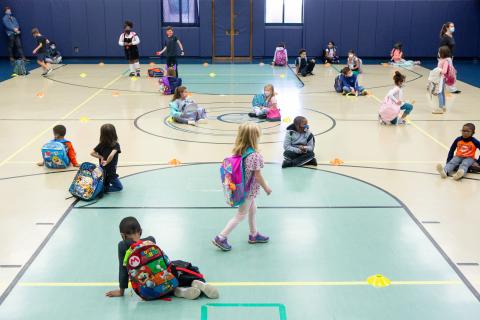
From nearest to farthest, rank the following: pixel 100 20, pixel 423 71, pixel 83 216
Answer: pixel 83 216 → pixel 423 71 → pixel 100 20

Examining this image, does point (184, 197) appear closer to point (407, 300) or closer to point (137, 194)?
point (137, 194)

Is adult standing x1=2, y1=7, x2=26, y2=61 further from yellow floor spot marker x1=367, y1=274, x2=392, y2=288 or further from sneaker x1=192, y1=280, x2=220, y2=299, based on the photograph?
yellow floor spot marker x1=367, y1=274, x2=392, y2=288

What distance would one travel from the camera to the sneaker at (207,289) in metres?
4.89

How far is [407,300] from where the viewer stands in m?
4.88

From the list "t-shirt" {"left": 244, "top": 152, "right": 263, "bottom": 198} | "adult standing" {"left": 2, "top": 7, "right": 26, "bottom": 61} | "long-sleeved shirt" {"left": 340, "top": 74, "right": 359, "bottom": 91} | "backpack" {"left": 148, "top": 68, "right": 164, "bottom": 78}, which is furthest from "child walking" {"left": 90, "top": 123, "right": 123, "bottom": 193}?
"adult standing" {"left": 2, "top": 7, "right": 26, "bottom": 61}

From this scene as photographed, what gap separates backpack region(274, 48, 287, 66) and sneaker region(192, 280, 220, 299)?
17.3m

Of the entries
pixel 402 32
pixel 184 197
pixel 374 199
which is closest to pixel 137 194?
pixel 184 197

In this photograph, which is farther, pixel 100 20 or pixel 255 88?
pixel 100 20

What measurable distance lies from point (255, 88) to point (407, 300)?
38.9ft

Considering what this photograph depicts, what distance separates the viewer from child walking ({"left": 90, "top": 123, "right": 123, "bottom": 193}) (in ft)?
23.7

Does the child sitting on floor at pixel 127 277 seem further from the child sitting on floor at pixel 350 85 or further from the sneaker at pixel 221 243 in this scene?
the child sitting on floor at pixel 350 85

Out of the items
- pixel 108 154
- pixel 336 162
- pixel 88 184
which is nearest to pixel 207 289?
pixel 88 184

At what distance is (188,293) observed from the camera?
489 cm

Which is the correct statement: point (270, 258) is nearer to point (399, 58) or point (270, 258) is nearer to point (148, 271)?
point (148, 271)
